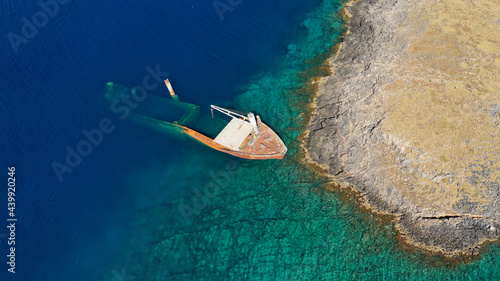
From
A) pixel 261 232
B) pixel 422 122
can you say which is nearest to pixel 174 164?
pixel 261 232

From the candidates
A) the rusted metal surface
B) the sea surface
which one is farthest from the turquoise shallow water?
the rusted metal surface

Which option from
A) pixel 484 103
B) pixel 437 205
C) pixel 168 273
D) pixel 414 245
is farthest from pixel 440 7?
pixel 168 273

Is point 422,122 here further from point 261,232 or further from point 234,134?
point 261,232

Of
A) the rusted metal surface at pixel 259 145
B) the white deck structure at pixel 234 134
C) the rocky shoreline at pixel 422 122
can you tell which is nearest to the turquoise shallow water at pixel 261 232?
the rusted metal surface at pixel 259 145

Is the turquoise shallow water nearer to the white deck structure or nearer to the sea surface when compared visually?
the sea surface

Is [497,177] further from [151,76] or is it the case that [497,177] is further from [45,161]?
[45,161]
